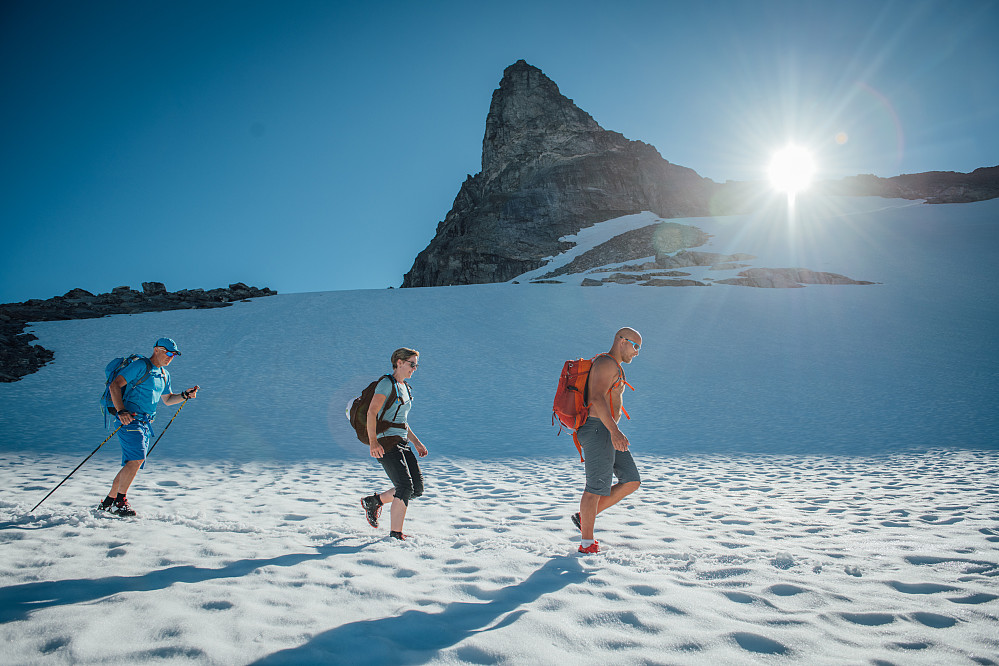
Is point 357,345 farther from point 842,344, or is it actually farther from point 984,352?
point 984,352

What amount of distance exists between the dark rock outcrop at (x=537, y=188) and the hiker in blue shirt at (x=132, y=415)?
5449 centimetres

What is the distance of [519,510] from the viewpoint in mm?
5789

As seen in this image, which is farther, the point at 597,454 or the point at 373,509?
the point at 373,509

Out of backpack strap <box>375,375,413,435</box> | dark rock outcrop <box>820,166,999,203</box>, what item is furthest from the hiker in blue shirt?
dark rock outcrop <box>820,166,999,203</box>

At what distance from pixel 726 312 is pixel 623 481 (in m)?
20.6

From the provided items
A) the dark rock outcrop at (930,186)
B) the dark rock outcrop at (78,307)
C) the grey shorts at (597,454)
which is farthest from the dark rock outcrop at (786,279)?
the dark rock outcrop at (930,186)

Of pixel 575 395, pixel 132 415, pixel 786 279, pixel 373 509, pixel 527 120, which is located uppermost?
pixel 527 120

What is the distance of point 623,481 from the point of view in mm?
4391

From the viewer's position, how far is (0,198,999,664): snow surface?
250 cm

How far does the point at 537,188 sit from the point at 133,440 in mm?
69378

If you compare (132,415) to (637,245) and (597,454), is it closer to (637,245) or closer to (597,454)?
(597,454)

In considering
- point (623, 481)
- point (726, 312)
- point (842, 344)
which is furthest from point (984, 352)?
point (623, 481)

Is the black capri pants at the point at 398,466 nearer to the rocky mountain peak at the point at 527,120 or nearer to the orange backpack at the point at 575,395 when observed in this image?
the orange backpack at the point at 575,395

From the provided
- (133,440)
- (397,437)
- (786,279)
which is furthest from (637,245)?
(133,440)
